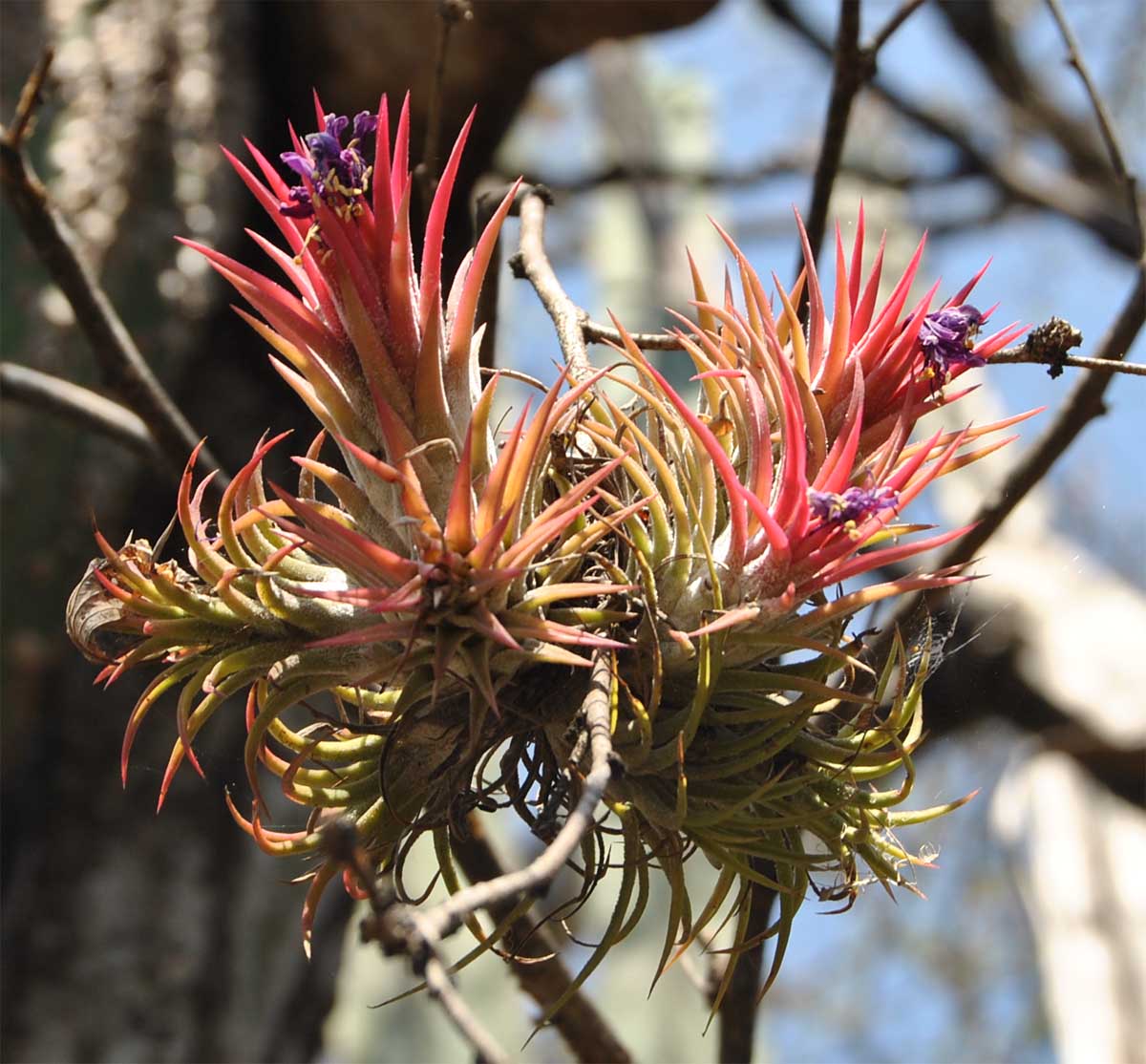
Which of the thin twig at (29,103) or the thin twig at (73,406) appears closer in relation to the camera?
the thin twig at (29,103)

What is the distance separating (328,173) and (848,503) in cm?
32

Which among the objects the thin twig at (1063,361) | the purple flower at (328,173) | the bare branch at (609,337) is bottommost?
the thin twig at (1063,361)

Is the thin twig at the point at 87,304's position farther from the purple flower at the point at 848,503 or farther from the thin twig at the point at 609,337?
the purple flower at the point at 848,503

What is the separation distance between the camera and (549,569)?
2.33 feet

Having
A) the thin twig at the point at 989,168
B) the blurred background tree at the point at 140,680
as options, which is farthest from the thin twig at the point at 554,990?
the thin twig at the point at 989,168

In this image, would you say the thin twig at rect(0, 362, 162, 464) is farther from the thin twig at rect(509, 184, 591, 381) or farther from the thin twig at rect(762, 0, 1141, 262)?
the thin twig at rect(762, 0, 1141, 262)

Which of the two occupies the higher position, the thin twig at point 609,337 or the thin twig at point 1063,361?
the thin twig at point 609,337

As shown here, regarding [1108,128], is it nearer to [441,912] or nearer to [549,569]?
[549,569]

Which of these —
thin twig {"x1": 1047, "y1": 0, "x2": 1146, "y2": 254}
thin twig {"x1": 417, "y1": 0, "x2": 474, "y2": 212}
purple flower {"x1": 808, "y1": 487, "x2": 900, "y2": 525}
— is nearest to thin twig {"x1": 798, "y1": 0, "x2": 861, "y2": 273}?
thin twig {"x1": 1047, "y1": 0, "x2": 1146, "y2": 254}

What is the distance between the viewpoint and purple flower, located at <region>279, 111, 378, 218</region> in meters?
0.68

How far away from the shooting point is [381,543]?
70 centimetres

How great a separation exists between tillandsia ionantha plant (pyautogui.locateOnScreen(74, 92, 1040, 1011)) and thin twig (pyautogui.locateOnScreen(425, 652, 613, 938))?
2 centimetres

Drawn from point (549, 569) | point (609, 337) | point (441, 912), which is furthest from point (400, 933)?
point (609, 337)

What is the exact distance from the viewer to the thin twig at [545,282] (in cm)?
83
